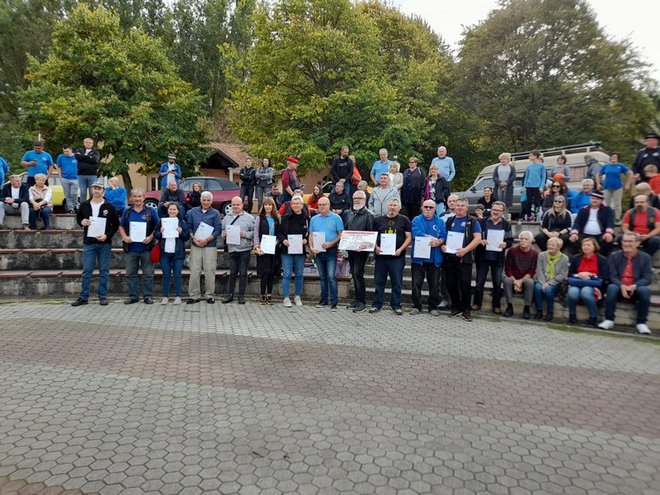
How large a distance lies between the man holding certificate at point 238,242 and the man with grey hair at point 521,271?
5277 millimetres

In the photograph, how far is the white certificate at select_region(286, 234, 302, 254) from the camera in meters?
9.26

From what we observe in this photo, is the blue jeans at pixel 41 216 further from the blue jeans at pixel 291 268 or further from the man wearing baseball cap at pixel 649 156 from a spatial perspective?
the man wearing baseball cap at pixel 649 156

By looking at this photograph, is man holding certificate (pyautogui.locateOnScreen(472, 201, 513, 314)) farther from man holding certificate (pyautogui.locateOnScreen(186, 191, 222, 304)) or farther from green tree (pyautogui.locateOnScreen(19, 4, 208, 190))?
green tree (pyautogui.locateOnScreen(19, 4, 208, 190))

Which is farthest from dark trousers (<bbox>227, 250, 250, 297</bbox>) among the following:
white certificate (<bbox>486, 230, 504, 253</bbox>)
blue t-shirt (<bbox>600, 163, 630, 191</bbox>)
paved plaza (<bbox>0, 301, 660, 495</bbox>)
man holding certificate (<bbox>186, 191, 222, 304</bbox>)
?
blue t-shirt (<bbox>600, 163, 630, 191</bbox>)

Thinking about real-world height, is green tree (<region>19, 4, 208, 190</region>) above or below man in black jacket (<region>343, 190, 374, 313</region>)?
above

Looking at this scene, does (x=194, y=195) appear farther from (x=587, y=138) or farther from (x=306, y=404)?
(x=587, y=138)

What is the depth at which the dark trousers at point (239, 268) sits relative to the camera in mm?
9500

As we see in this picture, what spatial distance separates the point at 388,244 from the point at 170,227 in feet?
14.6

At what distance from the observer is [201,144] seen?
2481 cm

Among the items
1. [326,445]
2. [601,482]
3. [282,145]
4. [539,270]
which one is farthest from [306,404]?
[282,145]

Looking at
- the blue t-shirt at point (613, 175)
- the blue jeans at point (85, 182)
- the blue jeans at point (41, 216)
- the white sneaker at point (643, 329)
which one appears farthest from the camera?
the blue jeans at point (85, 182)

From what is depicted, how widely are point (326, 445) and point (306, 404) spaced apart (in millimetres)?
813

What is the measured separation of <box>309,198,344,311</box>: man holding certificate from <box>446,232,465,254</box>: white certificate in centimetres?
213

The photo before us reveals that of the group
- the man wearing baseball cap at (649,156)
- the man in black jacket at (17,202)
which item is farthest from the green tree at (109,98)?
the man wearing baseball cap at (649,156)
